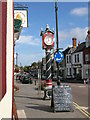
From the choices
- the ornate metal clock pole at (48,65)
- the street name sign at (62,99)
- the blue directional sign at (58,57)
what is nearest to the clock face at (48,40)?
the ornate metal clock pole at (48,65)

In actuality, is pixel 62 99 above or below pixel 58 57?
below

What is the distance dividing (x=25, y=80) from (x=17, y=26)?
3130 centimetres

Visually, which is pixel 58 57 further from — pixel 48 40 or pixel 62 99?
pixel 62 99

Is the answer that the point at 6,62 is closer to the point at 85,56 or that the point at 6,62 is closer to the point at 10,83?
the point at 10,83

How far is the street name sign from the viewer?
8.54 meters

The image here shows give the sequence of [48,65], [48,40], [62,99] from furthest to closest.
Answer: [48,40]
[48,65]
[62,99]

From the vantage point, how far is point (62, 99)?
8609 millimetres

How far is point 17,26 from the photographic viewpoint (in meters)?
4.45

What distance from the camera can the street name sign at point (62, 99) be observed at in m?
8.54

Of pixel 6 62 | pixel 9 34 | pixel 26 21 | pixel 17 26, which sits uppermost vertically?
pixel 26 21

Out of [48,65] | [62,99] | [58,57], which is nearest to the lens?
[62,99]

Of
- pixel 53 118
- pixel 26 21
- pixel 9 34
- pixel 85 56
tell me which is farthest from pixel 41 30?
pixel 85 56

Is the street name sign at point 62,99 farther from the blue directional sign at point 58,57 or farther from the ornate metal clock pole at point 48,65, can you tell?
the ornate metal clock pole at point 48,65

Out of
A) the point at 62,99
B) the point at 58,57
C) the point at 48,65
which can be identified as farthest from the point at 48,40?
the point at 62,99
